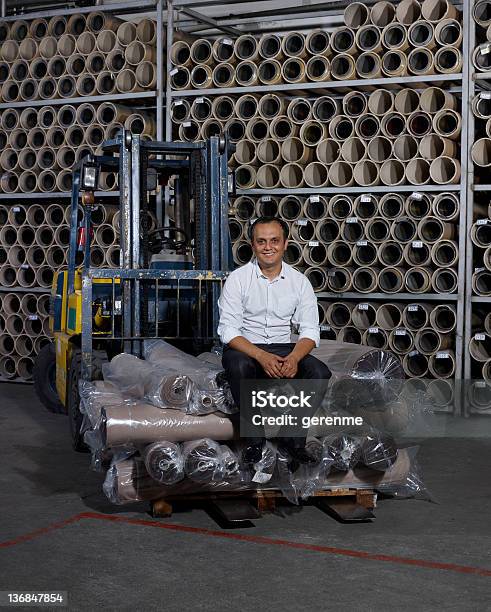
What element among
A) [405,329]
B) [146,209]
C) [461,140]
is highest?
[461,140]

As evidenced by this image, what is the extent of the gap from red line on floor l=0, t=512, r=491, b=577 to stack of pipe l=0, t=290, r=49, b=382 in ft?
17.2

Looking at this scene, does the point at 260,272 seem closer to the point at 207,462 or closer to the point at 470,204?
the point at 207,462

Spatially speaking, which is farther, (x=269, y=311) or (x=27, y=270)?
(x=27, y=270)

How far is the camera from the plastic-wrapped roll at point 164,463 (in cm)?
461

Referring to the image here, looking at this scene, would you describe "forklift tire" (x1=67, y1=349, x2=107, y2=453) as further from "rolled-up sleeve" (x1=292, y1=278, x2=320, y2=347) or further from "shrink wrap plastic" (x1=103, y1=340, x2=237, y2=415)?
"rolled-up sleeve" (x1=292, y1=278, x2=320, y2=347)

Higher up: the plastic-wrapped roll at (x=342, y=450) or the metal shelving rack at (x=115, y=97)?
the metal shelving rack at (x=115, y=97)

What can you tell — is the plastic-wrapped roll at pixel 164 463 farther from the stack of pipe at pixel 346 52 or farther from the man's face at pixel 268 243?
the stack of pipe at pixel 346 52

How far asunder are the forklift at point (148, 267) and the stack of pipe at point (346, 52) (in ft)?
Answer: 6.58

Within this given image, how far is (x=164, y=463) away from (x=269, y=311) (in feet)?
3.34

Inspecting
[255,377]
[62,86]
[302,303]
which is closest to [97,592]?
[255,377]

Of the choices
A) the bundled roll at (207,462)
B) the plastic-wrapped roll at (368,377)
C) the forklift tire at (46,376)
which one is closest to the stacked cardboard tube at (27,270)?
the forklift tire at (46,376)

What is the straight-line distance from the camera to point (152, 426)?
4.68 metres

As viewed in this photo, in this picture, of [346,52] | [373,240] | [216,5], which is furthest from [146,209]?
[216,5]

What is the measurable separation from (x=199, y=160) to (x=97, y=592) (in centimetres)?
396
